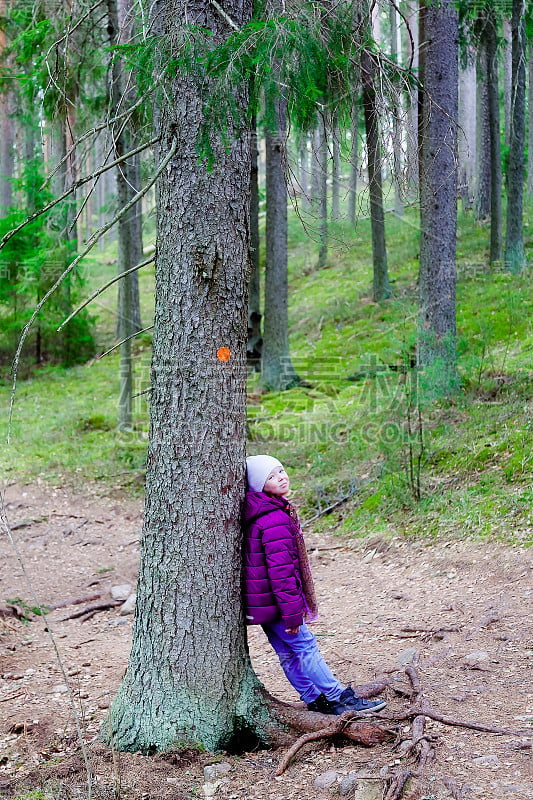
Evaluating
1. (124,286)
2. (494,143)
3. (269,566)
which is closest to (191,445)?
(269,566)

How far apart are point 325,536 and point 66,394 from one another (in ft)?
32.4

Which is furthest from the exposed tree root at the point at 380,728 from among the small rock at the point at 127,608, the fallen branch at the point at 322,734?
the small rock at the point at 127,608

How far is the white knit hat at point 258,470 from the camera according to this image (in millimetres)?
3887

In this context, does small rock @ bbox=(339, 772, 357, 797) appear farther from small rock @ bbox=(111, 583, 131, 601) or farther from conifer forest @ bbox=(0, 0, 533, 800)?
small rock @ bbox=(111, 583, 131, 601)

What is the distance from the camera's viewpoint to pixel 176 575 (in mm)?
3658

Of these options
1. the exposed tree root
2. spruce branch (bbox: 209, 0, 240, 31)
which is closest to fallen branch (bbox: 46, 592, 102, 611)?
the exposed tree root

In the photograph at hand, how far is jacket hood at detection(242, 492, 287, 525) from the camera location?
12.5 ft

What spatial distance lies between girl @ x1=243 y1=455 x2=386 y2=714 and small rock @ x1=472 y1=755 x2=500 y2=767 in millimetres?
721

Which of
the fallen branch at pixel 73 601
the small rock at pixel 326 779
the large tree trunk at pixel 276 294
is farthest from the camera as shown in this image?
the large tree trunk at pixel 276 294

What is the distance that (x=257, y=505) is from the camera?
3.83 metres

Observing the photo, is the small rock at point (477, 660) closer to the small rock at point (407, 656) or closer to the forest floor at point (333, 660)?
the forest floor at point (333, 660)

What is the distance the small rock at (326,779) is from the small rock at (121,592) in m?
3.95

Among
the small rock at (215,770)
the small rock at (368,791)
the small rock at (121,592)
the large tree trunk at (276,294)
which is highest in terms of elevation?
the large tree trunk at (276,294)

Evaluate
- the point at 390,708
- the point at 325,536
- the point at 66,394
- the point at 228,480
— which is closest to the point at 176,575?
the point at 228,480
